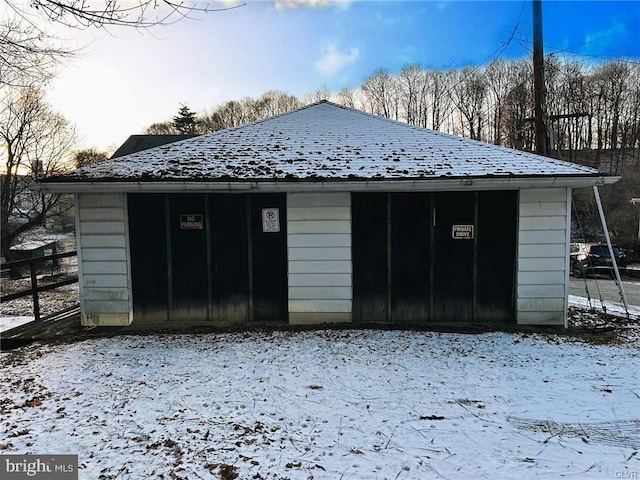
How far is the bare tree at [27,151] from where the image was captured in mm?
18641

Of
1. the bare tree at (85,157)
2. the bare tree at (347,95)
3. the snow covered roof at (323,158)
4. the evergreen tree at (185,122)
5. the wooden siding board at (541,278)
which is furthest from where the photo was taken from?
the evergreen tree at (185,122)

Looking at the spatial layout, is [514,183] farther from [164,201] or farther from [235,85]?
[235,85]

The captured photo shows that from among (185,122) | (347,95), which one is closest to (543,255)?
(347,95)

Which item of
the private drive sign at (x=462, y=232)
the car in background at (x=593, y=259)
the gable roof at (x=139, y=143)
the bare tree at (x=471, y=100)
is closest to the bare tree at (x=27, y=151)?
the gable roof at (x=139, y=143)

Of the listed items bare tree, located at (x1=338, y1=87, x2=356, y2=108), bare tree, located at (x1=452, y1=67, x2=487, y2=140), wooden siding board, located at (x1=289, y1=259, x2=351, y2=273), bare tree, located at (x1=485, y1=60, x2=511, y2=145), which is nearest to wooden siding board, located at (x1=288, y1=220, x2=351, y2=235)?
wooden siding board, located at (x1=289, y1=259, x2=351, y2=273)

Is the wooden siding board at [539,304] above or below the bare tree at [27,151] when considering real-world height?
below

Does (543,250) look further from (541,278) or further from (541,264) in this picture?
(541,278)

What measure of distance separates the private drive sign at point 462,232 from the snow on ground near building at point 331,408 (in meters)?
1.62

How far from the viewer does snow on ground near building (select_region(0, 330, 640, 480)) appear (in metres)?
2.65

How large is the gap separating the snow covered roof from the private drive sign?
89 cm

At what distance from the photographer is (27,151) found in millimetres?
19750

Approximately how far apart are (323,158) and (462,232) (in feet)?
8.63

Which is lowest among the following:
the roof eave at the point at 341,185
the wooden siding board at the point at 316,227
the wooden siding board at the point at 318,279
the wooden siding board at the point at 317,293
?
the wooden siding board at the point at 317,293

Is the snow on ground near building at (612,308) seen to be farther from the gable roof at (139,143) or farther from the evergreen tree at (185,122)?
the evergreen tree at (185,122)
